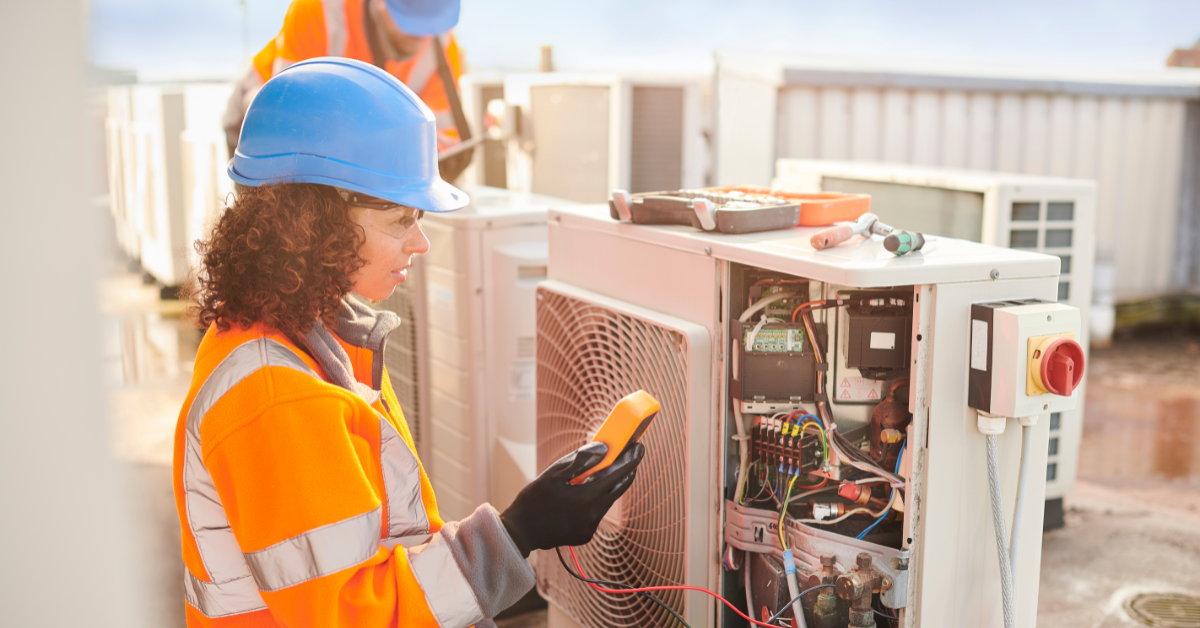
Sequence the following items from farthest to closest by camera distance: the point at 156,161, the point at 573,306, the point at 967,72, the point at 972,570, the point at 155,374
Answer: the point at 156,161 → the point at 967,72 → the point at 155,374 → the point at 573,306 → the point at 972,570

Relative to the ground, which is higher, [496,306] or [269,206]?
[269,206]

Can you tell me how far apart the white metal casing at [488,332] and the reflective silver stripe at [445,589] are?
4.13ft

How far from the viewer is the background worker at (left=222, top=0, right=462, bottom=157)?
2828 mm

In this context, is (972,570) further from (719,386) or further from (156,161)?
(156,161)

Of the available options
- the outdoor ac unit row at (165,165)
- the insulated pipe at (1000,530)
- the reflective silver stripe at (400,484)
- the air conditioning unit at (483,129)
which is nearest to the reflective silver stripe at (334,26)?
the air conditioning unit at (483,129)

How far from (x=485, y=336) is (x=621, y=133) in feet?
3.80

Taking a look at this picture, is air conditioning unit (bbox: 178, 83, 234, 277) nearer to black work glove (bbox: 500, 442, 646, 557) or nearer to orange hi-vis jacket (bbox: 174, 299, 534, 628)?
orange hi-vis jacket (bbox: 174, 299, 534, 628)

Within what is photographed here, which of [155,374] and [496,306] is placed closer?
[496,306]

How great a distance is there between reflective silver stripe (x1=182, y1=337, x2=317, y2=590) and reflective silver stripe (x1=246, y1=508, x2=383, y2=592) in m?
0.10

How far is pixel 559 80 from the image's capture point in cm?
374

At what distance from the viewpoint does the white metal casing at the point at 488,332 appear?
2.56 meters

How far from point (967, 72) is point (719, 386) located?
19.0 ft

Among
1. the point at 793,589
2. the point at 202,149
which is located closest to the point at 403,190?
the point at 793,589

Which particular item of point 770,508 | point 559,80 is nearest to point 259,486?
point 770,508
